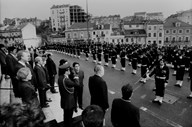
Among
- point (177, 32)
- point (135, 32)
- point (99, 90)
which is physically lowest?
point (99, 90)

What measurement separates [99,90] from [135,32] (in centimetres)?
5527

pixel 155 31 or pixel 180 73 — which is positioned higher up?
pixel 155 31

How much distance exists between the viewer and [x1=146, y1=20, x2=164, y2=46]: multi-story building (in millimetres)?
56031

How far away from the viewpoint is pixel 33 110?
2016 millimetres

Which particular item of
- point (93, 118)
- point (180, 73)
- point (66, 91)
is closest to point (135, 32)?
point (180, 73)

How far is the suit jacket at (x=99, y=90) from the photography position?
4426 millimetres

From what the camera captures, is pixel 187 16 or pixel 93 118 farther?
pixel 187 16

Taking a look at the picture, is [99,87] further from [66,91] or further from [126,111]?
[126,111]

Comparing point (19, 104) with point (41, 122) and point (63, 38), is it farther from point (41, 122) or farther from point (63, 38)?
point (63, 38)

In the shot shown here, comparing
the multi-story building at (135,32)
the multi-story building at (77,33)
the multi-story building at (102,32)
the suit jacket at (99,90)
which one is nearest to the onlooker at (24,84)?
the suit jacket at (99,90)

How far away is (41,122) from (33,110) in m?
0.18

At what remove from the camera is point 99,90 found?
4.51m

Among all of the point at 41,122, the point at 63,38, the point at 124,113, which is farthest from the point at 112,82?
the point at 63,38

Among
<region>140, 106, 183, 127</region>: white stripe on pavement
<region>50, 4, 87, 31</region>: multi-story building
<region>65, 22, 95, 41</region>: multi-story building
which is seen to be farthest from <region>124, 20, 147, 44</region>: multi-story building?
<region>140, 106, 183, 127</region>: white stripe on pavement
